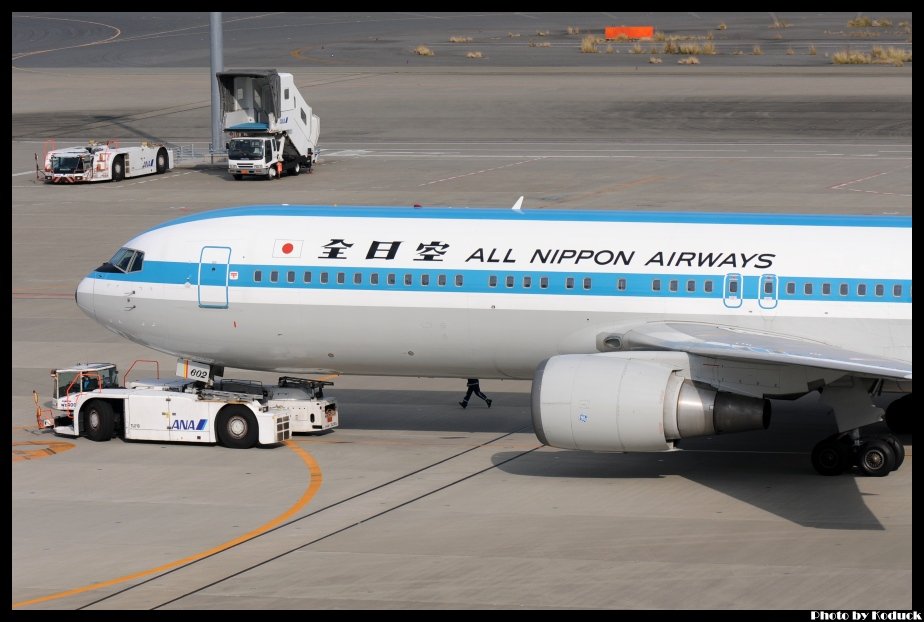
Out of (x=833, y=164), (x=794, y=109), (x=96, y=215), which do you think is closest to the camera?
(x=96, y=215)

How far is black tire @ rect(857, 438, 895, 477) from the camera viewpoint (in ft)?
97.9

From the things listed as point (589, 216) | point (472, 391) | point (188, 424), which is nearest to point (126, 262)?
point (188, 424)

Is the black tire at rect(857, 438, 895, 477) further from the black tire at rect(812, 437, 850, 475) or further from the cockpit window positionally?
the cockpit window

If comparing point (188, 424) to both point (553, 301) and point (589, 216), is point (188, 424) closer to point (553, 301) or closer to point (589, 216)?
point (553, 301)

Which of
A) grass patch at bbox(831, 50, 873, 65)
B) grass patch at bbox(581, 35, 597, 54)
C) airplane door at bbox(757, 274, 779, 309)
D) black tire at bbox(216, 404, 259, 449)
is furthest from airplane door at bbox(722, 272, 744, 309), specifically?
grass patch at bbox(581, 35, 597, 54)

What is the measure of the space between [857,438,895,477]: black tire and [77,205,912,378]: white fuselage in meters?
2.17

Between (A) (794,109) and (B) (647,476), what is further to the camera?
(A) (794,109)

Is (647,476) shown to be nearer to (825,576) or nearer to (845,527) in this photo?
(845,527)

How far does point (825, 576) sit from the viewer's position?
78.1ft

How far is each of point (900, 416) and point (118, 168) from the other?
51.2 metres

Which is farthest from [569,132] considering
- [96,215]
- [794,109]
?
[96,215]

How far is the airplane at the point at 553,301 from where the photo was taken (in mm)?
29812
